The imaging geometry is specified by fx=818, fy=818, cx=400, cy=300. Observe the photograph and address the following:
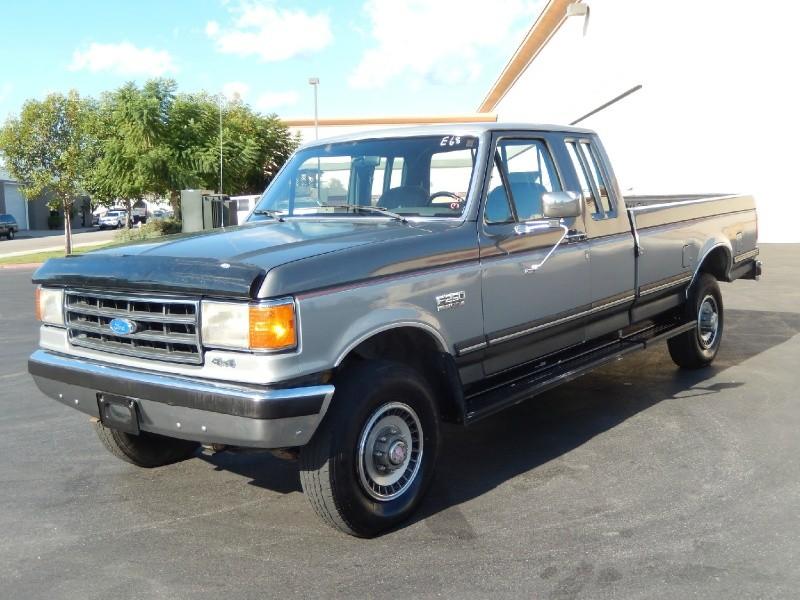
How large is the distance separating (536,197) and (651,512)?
216 centimetres

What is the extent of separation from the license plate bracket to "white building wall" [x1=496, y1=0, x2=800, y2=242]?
66.1 ft

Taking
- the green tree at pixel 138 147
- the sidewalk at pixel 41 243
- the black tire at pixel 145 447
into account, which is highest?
the green tree at pixel 138 147

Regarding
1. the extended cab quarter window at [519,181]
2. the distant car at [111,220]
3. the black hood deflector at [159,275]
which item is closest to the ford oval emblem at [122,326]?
the black hood deflector at [159,275]

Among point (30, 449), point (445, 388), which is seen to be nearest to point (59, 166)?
point (30, 449)

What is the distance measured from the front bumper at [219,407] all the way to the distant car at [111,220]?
5693 cm

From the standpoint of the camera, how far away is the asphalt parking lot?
3637mm

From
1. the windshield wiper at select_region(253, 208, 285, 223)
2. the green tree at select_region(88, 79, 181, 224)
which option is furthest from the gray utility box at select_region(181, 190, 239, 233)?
the windshield wiper at select_region(253, 208, 285, 223)

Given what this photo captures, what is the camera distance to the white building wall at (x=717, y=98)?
20734mm

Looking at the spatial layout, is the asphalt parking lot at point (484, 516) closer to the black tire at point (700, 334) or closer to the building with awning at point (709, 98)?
Answer: the black tire at point (700, 334)

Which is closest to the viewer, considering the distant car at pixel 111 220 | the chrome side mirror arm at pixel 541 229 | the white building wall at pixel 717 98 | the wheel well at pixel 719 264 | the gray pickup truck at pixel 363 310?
the gray pickup truck at pixel 363 310

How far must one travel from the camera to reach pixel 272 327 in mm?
3605

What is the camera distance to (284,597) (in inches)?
139

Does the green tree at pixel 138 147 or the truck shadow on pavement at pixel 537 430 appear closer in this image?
the truck shadow on pavement at pixel 537 430

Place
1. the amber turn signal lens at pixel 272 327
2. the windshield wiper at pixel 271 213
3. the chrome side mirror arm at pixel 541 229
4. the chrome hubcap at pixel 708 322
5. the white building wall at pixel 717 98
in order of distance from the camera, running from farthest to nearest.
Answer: the white building wall at pixel 717 98 < the chrome hubcap at pixel 708 322 < the windshield wiper at pixel 271 213 < the chrome side mirror arm at pixel 541 229 < the amber turn signal lens at pixel 272 327
